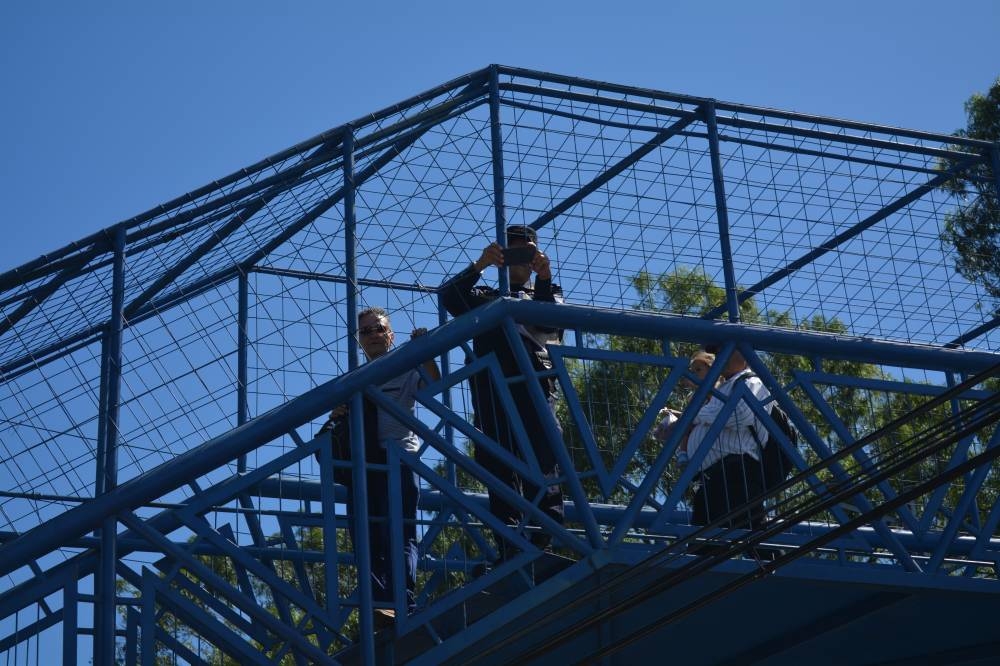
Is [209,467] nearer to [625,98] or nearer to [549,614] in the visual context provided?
[549,614]

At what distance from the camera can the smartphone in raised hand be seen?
10.0 metres

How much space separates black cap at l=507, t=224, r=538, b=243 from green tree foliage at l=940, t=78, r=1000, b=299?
3.62 meters

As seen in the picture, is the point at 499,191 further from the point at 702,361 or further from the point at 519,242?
the point at 702,361

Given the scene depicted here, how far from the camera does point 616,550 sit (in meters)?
9.61

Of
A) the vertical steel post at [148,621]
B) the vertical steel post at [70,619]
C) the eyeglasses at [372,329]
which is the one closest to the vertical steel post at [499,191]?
the eyeglasses at [372,329]

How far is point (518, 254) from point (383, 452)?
173cm

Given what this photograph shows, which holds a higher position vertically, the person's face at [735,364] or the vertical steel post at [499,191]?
the vertical steel post at [499,191]

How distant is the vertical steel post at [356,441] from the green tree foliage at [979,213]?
486cm

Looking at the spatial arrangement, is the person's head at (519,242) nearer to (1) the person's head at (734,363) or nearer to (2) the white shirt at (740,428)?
(1) the person's head at (734,363)

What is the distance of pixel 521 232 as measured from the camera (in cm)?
1025

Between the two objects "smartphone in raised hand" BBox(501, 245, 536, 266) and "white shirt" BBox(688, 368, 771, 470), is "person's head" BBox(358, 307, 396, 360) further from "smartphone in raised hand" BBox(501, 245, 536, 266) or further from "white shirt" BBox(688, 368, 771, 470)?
"white shirt" BBox(688, 368, 771, 470)

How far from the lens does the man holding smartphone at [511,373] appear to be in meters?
10.1

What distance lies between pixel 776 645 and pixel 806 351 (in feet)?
9.70

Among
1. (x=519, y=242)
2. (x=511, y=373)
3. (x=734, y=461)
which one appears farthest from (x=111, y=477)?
(x=734, y=461)
